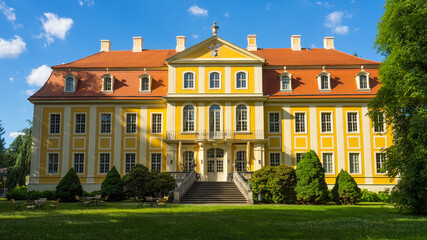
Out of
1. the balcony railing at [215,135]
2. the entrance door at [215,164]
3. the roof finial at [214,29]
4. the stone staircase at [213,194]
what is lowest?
the stone staircase at [213,194]

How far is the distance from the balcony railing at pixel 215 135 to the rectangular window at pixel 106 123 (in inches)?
197

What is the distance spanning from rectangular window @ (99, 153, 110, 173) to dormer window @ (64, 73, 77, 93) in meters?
5.84

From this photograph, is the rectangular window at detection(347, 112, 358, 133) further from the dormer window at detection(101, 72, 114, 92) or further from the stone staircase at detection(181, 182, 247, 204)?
the dormer window at detection(101, 72, 114, 92)

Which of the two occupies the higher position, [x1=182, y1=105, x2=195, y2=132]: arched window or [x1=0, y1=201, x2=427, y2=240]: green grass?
[x1=182, y1=105, x2=195, y2=132]: arched window

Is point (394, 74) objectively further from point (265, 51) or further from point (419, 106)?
point (265, 51)

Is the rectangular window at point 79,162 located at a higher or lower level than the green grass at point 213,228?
higher

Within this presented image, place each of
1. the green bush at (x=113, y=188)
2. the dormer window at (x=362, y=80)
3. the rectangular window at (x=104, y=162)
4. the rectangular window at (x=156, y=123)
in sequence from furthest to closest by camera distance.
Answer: the rectangular window at (x=156, y=123)
the dormer window at (x=362, y=80)
the rectangular window at (x=104, y=162)
the green bush at (x=113, y=188)

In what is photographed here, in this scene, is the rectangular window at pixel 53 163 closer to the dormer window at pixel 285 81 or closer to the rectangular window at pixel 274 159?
the rectangular window at pixel 274 159

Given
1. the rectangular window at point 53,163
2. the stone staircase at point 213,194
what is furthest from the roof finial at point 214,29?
the rectangular window at point 53,163

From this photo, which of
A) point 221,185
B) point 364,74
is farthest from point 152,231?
point 364,74

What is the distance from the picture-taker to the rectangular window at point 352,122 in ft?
96.8

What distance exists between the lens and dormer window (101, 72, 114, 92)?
3043 centimetres

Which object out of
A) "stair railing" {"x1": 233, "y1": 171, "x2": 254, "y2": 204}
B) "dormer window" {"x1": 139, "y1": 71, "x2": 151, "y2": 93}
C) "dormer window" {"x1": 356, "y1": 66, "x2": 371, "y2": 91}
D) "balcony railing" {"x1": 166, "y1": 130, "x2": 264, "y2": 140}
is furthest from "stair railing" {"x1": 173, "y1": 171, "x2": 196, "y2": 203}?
"dormer window" {"x1": 356, "y1": 66, "x2": 371, "y2": 91}

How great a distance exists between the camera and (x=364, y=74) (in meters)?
29.8
